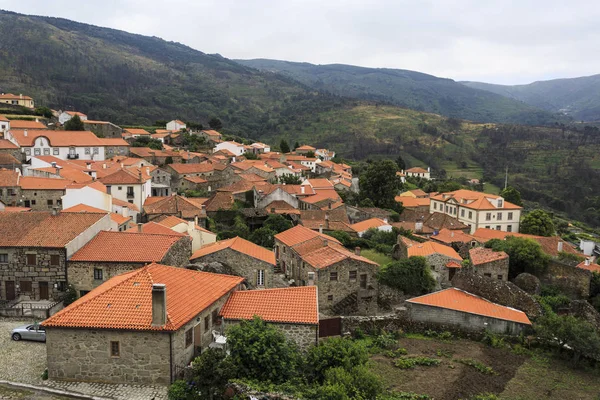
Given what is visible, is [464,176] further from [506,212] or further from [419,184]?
[506,212]

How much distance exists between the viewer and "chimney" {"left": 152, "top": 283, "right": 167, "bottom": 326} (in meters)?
13.7

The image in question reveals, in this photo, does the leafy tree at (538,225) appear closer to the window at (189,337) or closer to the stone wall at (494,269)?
the stone wall at (494,269)

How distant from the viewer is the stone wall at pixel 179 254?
74.4 ft

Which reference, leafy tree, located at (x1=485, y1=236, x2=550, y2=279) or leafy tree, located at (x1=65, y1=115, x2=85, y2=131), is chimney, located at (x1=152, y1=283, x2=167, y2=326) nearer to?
leafy tree, located at (x1=485, y1=236, x2=550, y2=279)

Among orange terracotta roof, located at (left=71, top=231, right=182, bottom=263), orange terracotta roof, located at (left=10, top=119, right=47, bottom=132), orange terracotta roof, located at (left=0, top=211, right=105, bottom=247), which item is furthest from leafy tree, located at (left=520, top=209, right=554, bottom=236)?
orange terracotta roof, located at (left=10, top=119, right=47, bottom=132)

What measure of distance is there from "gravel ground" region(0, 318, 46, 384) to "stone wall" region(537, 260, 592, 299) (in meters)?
33.5

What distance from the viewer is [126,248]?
74.1 feet

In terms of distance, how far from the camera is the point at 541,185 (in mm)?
123312

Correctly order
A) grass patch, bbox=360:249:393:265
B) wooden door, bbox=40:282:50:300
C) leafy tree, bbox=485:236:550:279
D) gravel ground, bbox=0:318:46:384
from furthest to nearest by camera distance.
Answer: grass patch, bbox=360:249:393:265, leafy tree, bbox=485:236:550:279, wooden door, bbox=40:282:50:300, gravel ground, bbox=0:318:46:384

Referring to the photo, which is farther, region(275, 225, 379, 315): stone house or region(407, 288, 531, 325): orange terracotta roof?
region(275, 225, 379, 315): stone house

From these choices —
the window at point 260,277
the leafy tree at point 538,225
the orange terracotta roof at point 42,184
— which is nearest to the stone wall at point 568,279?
the leafy tree at point 538,225

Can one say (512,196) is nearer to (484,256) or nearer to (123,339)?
(484,256)

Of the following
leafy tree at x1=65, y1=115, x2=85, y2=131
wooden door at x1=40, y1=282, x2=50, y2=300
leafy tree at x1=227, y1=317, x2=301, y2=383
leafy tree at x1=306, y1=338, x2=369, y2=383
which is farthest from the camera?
leafy tree at x1=65, y1=115, x2=85, y2=131

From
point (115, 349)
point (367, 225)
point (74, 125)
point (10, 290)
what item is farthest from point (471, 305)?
point (74, 125)
